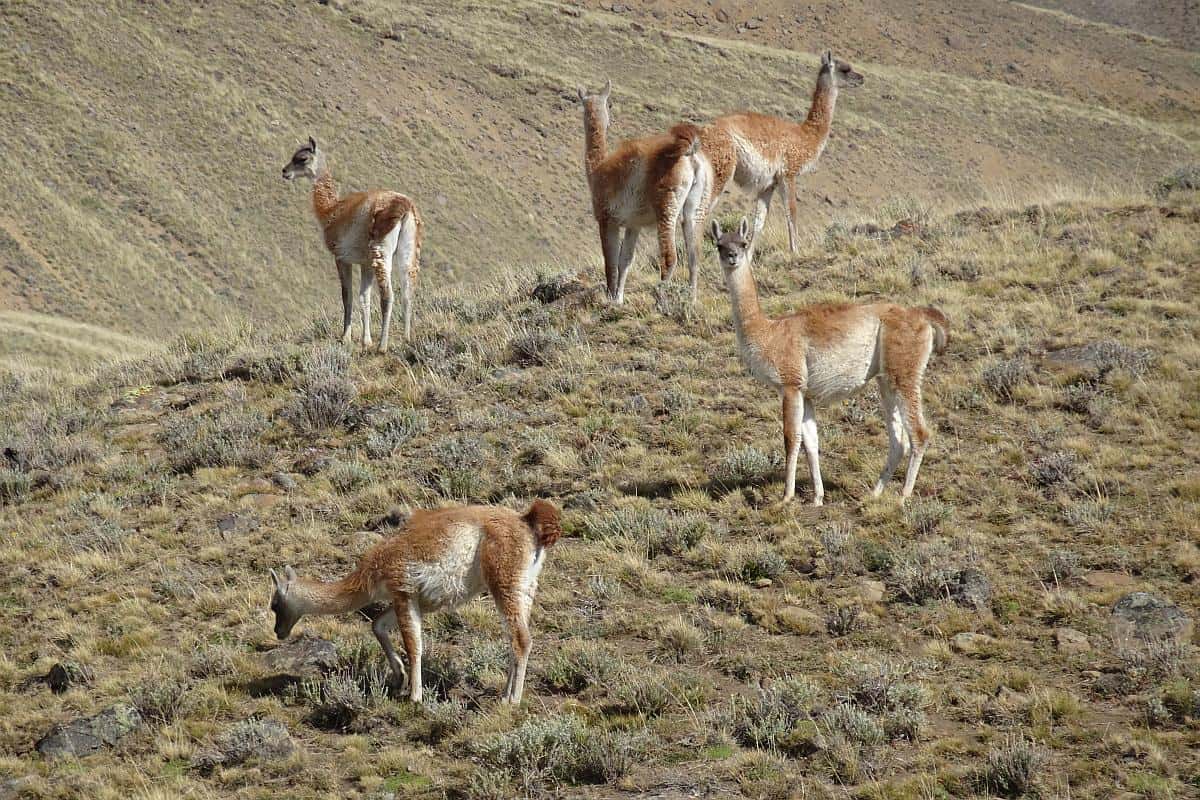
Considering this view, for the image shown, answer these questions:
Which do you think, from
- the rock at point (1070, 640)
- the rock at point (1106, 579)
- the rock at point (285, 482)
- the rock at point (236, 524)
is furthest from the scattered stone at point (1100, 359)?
the rock at point (236, 524)

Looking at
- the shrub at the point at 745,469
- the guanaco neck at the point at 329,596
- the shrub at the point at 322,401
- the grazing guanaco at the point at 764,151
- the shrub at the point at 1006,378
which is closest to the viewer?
the guanaco neck at the point at 329,596

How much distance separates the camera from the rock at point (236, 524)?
10.4 metres

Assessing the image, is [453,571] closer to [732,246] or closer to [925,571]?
[925,571]

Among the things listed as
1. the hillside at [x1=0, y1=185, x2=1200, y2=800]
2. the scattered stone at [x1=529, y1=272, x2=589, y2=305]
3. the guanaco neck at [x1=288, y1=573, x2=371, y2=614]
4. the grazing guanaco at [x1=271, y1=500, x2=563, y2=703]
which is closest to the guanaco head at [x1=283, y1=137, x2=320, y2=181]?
the hillside at [x1=0, y1=185, x2=1200, y2=800]

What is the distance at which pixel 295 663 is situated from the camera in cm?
802

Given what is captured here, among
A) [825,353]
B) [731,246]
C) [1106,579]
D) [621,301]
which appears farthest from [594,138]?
[1106,579]

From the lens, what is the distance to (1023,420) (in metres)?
10.5

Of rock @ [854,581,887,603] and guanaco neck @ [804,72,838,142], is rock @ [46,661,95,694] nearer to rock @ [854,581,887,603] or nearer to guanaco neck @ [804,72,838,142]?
rock @ [854,581,887,603]

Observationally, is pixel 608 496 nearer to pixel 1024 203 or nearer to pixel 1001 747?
pixel 1001 747

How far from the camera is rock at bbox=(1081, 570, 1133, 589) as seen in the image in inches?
314

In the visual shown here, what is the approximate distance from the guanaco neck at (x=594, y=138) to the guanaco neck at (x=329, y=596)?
24.2 feet

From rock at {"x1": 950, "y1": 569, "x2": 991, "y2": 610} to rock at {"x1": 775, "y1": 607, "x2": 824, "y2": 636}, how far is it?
92 cm

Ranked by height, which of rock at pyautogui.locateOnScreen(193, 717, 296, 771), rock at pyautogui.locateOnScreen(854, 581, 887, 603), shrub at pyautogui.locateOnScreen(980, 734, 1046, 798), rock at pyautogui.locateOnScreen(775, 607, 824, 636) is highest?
shrub at pyautogui.locateOnScreen(980, 734, 1046, 798)

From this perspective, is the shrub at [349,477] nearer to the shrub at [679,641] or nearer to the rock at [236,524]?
the rock at [236,524]
